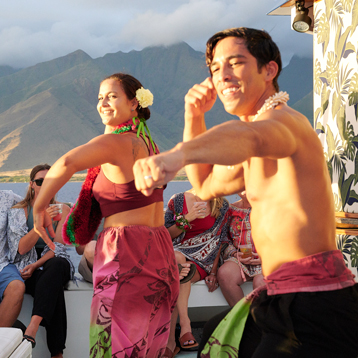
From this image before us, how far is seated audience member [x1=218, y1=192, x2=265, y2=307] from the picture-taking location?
11.6 feet

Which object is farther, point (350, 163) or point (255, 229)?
point (350, 163)

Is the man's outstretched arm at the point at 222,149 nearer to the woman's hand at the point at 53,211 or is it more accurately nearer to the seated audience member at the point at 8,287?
the woman's hand at the point at 53,211

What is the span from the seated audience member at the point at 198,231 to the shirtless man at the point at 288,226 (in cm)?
230

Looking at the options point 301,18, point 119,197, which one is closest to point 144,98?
point 119,197

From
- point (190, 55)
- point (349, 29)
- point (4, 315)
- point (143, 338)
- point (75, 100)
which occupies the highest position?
point (190, 55)

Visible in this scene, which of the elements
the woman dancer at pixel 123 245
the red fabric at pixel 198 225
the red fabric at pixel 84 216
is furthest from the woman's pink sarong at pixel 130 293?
the red fabric at pixel 198 225

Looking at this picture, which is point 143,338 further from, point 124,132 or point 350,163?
point 350,163

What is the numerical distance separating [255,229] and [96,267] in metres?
0.98

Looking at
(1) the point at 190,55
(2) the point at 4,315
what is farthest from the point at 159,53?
(2) the point at 4,315

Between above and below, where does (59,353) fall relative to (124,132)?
below

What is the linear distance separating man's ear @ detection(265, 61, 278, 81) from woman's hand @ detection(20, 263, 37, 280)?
8.58 ft

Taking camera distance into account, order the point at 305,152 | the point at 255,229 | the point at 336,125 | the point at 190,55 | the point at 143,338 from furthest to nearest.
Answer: the point at 190,55 → the point at 336,125 → the point at 143,338 → the point at 255,229 → the point at 305,152

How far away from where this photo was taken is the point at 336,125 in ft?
8.12

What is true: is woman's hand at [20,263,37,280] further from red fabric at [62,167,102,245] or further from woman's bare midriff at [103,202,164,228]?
woman's bare midriff at [103,202,164,228]
